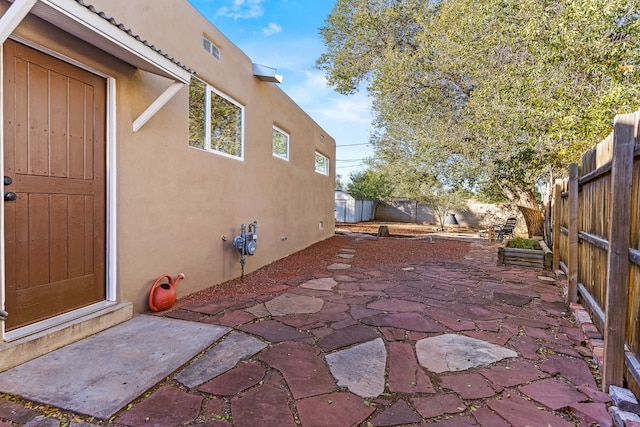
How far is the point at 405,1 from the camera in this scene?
1103 centimetres

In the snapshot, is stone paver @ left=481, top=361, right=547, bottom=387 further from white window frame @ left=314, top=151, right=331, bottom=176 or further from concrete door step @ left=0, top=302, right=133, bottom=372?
white window frame @ left=314, top=151, right=331, bottom=176

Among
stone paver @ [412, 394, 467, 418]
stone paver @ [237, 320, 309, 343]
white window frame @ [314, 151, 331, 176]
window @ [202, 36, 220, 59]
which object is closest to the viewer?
stone paver @ [412, 394, 467, 418]

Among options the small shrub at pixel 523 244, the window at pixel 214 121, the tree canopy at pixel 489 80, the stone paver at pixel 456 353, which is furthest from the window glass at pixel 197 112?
the small shrub at pixel 523 244

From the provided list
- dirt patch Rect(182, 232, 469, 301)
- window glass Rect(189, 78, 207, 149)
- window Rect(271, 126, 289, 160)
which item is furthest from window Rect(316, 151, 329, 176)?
window glass Rect(189, 78, 207, 149)

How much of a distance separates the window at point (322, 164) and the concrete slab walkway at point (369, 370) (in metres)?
6.95

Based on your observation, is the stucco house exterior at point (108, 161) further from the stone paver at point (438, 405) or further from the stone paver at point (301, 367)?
the stone paver at point (438, 405)

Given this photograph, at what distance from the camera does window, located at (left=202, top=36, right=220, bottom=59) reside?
15.1 ft

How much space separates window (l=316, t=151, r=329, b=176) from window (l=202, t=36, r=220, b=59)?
5.83 meters

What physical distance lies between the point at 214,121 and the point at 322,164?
21.3 ft

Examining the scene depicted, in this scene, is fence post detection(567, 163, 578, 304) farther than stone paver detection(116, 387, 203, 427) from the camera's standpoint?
Yes

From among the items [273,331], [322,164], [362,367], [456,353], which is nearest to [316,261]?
[273,331]

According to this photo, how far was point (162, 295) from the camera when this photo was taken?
363cm

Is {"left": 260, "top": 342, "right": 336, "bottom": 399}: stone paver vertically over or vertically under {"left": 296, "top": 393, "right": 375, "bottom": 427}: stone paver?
over

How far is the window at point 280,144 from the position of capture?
23.5 ft
